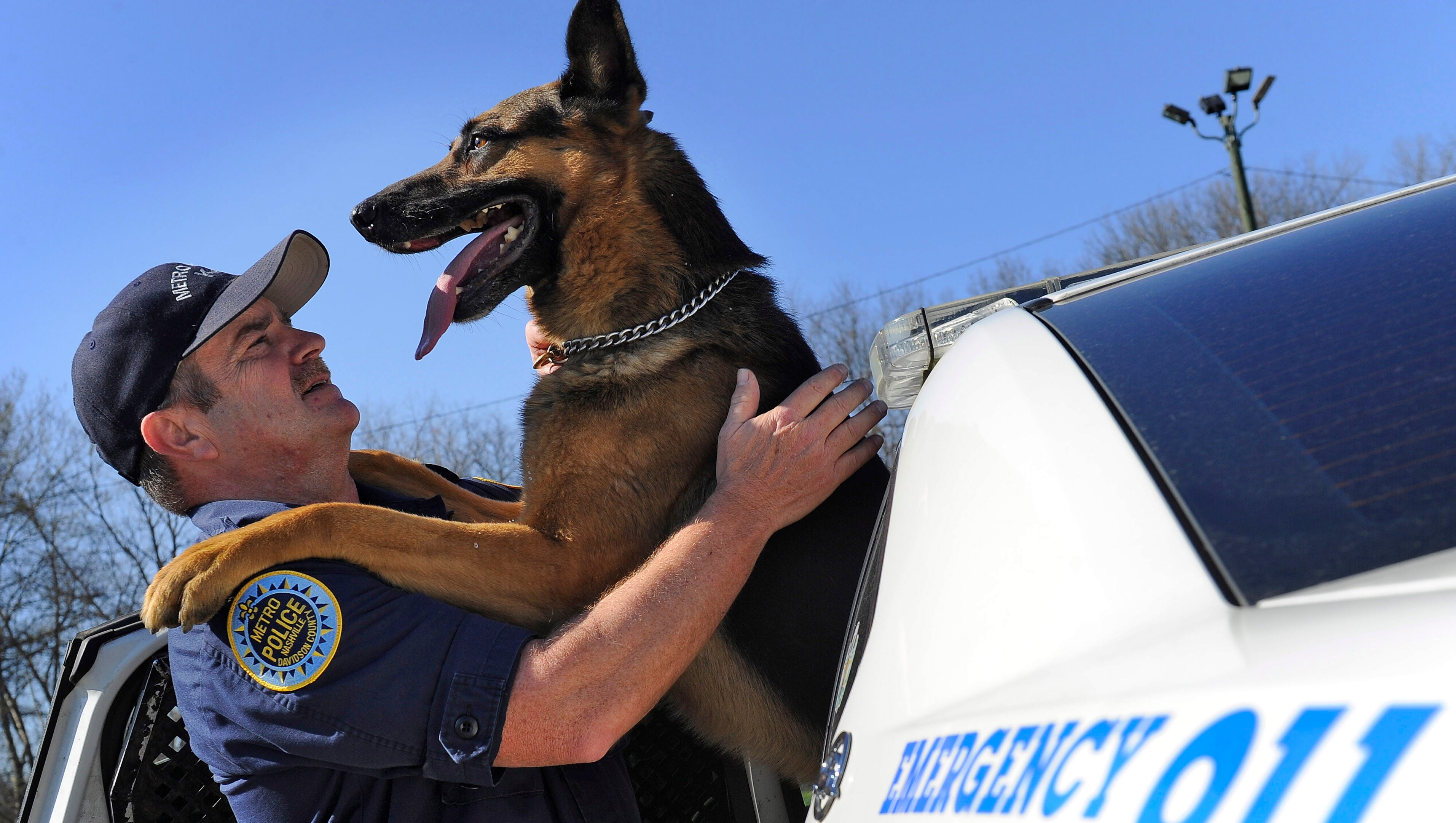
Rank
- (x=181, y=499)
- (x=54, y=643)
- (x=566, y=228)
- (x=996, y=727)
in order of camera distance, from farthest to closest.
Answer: (x=54, y=643), (x=566, y=228), (x=181, y=499), (x=996, y=727)

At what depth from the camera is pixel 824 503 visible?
88.5 inches

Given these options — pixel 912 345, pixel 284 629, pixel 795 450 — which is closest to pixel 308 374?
pixel 284 629

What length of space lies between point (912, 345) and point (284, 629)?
1.30 metres

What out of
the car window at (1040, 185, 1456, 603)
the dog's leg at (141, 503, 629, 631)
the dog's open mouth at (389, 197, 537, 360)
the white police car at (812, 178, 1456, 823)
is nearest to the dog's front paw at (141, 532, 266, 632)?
the dog's leg at (141, 503, 629, 631)

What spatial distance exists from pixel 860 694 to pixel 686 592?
0.79 meters

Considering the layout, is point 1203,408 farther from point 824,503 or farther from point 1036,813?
point 824,503

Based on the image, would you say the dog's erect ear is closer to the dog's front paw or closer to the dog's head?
the dog's head

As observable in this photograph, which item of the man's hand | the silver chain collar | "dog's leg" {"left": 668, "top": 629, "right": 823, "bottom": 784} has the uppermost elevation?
the silver chain collar

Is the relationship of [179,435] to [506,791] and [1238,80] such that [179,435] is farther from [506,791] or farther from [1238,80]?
[1238,80]

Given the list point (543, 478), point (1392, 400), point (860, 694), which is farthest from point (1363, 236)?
point (543, 478)

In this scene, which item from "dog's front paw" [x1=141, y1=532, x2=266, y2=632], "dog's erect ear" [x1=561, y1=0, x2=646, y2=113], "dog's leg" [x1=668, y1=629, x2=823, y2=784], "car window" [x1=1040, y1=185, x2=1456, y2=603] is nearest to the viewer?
"car window" [x1=1040, y1=185, x2=1456, y2=603]

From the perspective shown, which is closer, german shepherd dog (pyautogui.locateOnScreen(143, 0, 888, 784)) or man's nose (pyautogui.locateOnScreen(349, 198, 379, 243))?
german shepherd dog (pyautogui.locateOnScreen(143, 0, 888, 784))

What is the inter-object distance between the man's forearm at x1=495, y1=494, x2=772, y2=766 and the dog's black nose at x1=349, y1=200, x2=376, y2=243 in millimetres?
1531

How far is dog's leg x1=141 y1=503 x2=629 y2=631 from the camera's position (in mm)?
2002
